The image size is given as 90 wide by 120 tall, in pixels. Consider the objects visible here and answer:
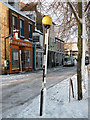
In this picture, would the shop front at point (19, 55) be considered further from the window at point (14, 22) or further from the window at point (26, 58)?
the window at point (14, 22)

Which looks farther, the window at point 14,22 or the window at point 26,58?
the window at point 26,58

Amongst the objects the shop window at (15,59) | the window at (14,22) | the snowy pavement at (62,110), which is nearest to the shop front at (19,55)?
the shop window at (15,59)

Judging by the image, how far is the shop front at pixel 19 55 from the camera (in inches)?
809

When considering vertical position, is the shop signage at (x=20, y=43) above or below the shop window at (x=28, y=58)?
above

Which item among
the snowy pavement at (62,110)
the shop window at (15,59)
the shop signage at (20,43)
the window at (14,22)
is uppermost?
the window at (14,22)

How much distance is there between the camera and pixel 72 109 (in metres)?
5.71

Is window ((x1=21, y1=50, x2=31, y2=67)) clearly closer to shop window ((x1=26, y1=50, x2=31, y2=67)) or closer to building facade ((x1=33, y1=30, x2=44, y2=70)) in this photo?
shop window ((x1=26, y1=50, x2=31, y2=67))

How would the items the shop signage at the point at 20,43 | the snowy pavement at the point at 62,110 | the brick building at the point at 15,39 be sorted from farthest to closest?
the shop signage at the point at 20,43 < the brick building at the point at 15,39 < the snowy pavement at the point at 62,110

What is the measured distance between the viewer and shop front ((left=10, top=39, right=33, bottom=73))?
2054 centimetres

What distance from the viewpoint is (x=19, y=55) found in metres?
22.7

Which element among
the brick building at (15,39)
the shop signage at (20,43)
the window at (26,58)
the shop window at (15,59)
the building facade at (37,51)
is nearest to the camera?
the brick building at (15,39)

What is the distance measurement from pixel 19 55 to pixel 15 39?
2.75 m

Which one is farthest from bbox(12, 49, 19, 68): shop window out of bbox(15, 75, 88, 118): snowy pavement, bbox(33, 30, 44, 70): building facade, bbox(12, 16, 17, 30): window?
bbox(15, 75, 88, 118): snowy pavement

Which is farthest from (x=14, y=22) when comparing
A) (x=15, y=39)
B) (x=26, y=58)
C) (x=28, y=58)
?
(x=28, y=58)
